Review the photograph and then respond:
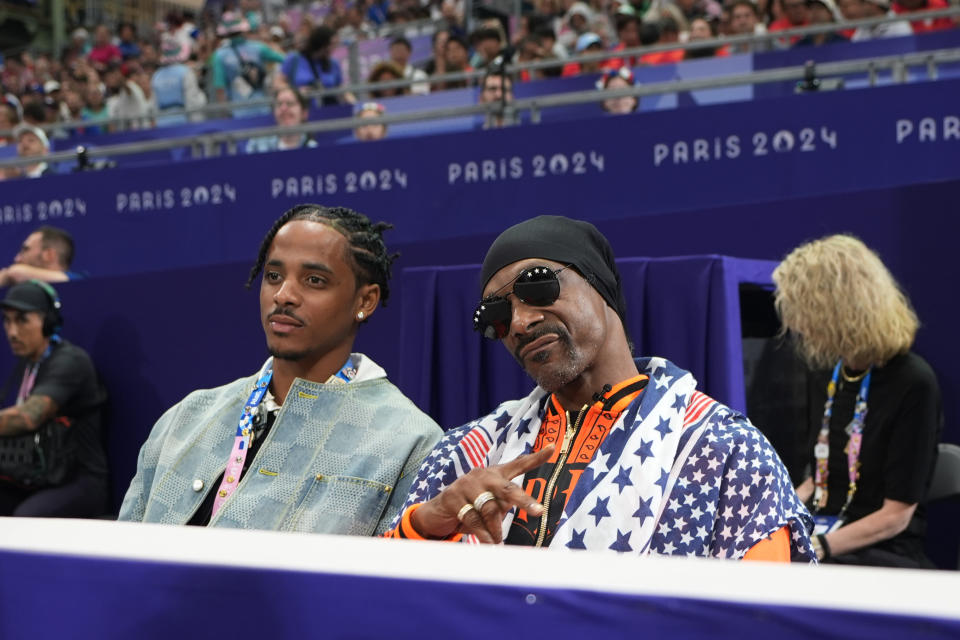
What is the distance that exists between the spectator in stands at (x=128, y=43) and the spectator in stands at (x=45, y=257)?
9052mm

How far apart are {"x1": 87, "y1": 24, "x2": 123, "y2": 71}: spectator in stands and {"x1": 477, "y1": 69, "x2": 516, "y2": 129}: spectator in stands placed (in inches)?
332

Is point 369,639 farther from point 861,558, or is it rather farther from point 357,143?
point 357,143

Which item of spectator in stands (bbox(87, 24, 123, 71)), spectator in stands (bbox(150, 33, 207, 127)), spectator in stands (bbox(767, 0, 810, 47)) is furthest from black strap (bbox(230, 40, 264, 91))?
spectator in stands (bbox(767, 0, 810, 47))

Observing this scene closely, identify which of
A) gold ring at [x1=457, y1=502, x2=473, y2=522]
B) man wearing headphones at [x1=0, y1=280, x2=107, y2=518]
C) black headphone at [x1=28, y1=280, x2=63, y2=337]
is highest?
gold ring at [x1=457, y1=502, x2=473, y2=522]

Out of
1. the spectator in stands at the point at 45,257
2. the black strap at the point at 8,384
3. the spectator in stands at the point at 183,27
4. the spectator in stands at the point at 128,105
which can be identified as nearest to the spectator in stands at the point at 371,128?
the spectator in stands at the point at 45,257

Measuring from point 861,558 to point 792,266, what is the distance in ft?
3.01

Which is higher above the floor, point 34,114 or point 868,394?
point 34,114

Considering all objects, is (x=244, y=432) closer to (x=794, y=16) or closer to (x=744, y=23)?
(x=794, y=16)

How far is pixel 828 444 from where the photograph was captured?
3717mm

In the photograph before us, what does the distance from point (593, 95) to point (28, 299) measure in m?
3.09

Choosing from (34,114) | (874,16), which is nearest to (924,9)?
(874,16)

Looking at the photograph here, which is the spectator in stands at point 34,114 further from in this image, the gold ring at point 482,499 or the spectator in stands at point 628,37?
the gold ring at point 482,499

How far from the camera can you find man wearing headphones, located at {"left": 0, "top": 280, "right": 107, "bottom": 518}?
16.8 feet

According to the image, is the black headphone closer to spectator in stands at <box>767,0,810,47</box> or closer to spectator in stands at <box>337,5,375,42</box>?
spectator in stands at <box>767,0,810,47</box>
